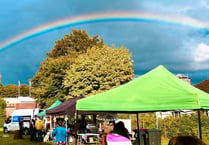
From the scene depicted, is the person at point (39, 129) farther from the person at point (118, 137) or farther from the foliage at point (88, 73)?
the person at point (118, 137)

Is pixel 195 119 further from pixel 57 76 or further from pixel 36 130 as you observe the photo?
pixel 57 76

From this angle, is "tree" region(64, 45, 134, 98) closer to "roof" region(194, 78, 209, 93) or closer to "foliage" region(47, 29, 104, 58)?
"roof" region(194, 78, 209, 93)

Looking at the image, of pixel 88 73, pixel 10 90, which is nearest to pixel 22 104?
pixel 10 90

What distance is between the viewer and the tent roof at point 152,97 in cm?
593

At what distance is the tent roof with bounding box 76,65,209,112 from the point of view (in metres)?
5.93

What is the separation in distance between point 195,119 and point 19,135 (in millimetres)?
14264

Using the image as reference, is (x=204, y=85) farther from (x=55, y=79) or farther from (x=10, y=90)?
(x=10, y=90)

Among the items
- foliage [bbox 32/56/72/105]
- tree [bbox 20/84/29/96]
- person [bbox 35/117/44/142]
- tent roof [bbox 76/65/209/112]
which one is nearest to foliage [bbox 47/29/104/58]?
foliage [bbox 32/56/72/105]

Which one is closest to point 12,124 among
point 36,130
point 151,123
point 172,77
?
point 36,130

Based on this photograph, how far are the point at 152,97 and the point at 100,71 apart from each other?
29.1 meters

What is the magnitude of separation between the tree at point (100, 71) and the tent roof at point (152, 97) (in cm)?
2726

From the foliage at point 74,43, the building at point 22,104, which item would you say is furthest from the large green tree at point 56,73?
the building at point 22,104

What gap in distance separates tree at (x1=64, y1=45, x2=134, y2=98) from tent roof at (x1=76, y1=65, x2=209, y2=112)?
27256 millimetres

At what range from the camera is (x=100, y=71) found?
35281mm
